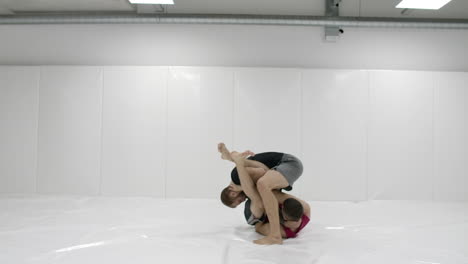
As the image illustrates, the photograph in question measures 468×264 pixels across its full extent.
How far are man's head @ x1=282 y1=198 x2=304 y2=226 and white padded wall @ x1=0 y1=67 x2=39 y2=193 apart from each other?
3.83 metres

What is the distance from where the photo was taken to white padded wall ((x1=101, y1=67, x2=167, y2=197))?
442 centimetres

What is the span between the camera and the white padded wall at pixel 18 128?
450 cm

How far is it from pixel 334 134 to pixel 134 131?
2769mm

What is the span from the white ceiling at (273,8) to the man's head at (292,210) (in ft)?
10.8

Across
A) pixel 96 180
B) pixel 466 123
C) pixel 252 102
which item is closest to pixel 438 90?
pixel 466 123

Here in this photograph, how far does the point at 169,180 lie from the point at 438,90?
3913 millimetres

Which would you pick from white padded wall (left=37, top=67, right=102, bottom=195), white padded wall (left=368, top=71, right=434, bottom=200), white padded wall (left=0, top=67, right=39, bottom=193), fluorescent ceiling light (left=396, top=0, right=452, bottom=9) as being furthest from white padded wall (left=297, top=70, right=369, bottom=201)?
white padded wall (left=0, top=67, right=39, bottom=193)

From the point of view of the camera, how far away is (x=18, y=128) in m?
4.53

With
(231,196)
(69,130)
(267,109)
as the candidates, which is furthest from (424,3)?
(69,130)

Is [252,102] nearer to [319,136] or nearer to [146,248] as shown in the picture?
[319,136]

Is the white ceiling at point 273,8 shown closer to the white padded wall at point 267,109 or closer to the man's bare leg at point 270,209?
the white padded wall at point 267,109

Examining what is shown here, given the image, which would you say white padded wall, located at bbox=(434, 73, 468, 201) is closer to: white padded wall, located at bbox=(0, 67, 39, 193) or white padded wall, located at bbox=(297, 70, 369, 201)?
white padded wall, located at bbox=(297, 70, 369, 201)

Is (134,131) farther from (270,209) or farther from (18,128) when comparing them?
(270,209)

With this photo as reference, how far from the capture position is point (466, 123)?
14.5ft
